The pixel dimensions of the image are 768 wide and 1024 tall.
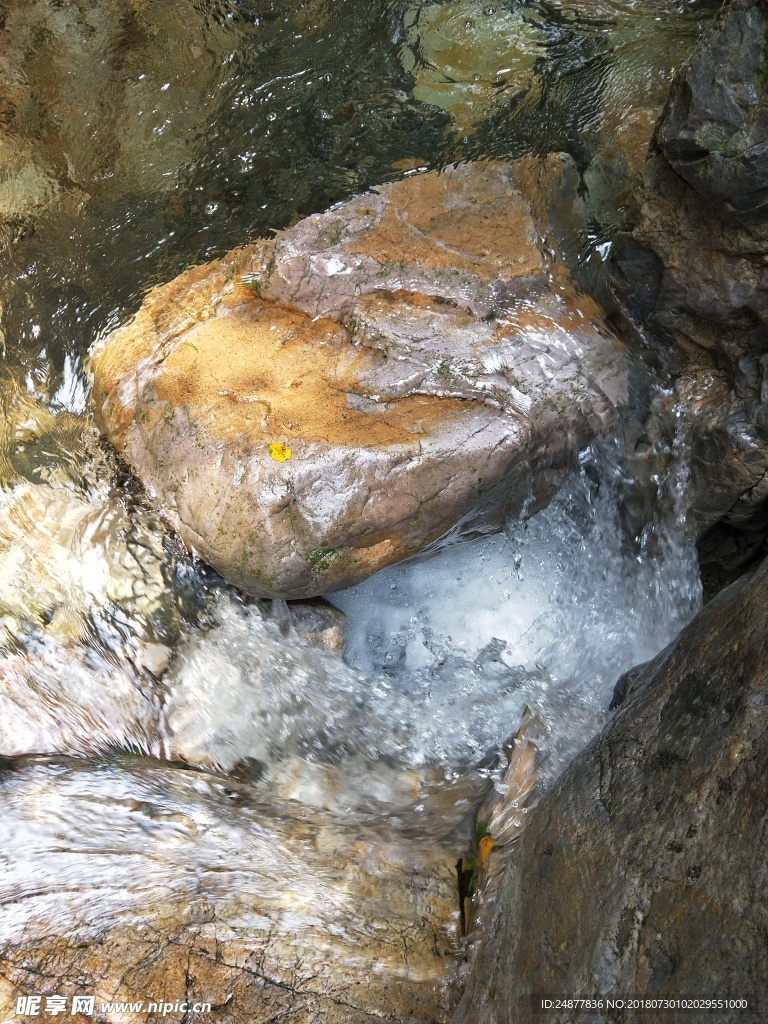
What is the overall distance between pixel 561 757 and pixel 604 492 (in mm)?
1216

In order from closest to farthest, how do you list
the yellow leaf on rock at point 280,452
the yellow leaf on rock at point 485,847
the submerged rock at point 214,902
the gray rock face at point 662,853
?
1. the gray rock face at point 662,853
2. the submerged rock at point 214,902
3. the yellow leaf on rock at point 485,847
4. the yellow leaf on rock at point 280,452

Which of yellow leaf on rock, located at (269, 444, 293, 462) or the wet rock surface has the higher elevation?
the wet rock surface

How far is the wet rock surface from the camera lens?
262 cm

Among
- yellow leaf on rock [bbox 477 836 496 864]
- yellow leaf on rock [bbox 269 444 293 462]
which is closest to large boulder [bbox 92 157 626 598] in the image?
yellow leaf on rock [bbox 269 444 293 462]

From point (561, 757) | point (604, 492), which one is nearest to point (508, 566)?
point (604, 492)

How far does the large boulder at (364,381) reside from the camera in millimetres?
2947

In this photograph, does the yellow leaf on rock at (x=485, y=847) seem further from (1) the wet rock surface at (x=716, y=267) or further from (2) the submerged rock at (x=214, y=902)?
(1) the wet rock surface at (x=716, y=267)

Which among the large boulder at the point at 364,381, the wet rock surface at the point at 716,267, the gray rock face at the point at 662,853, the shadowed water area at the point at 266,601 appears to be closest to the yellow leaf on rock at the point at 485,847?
the shadowed water area at the point at 266,601

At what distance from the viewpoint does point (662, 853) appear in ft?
5.99

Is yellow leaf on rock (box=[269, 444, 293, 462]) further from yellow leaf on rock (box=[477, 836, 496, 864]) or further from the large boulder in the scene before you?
yellow leaf on rock (box=[477, 836, 496, 864])

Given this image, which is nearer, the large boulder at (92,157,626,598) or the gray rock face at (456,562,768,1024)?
the gray rock face at (456,562,768,1024)

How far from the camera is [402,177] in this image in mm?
3795

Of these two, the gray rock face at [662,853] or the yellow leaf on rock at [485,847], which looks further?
the yellow leaf on rock at [485,847]

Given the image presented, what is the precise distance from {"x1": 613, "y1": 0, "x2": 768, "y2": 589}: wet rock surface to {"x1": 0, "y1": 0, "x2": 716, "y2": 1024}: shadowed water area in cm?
18
